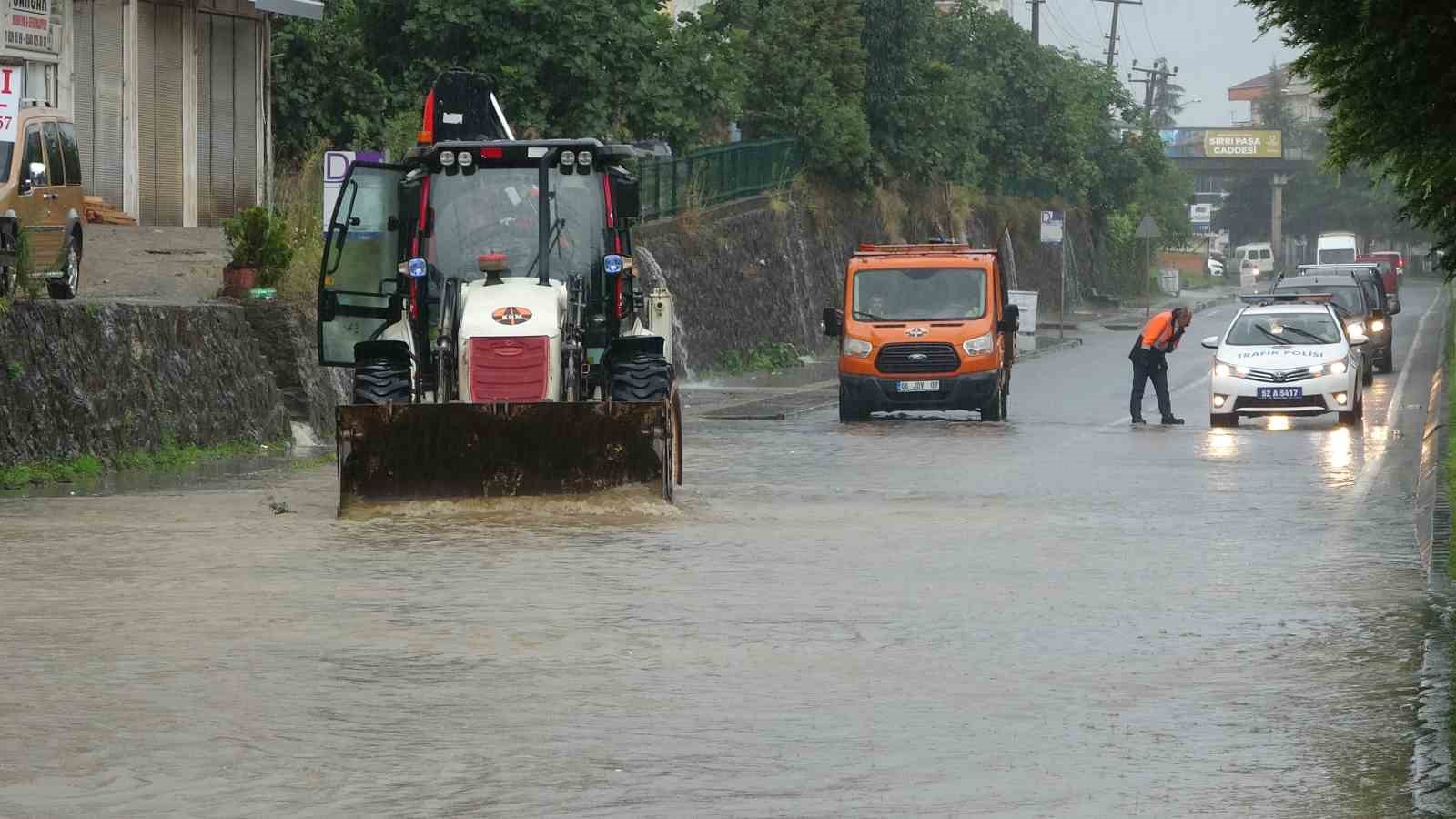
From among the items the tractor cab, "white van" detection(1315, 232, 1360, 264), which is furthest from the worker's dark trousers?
"white van" detection(1315, 232, 1360, 264)

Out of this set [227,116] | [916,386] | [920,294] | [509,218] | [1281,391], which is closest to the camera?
[509,218]

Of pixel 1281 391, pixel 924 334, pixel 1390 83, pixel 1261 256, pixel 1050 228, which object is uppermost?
pixel 1390 83

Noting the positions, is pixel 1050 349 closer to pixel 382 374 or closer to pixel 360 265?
pixel 360 265

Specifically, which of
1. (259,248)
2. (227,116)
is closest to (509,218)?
(259,248)

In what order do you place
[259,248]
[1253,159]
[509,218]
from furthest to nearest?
[1253,159]
[259,248]
[509,218]

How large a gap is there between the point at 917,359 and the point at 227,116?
11.7 meters

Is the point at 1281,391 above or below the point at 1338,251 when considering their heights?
below

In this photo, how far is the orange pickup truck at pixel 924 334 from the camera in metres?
30.3

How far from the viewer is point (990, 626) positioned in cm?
1195

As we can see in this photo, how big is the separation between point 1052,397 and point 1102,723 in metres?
27.5

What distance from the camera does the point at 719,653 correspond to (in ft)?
36.5

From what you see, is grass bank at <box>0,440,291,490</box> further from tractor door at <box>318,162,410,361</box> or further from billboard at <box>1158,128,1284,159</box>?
billboard at <box>1158,128,1284,159</box>

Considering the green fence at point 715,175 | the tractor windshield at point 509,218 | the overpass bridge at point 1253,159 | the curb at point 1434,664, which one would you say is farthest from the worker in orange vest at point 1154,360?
the overpass bridge at point 1253,159

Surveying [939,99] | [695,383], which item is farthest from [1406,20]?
[939,99]
